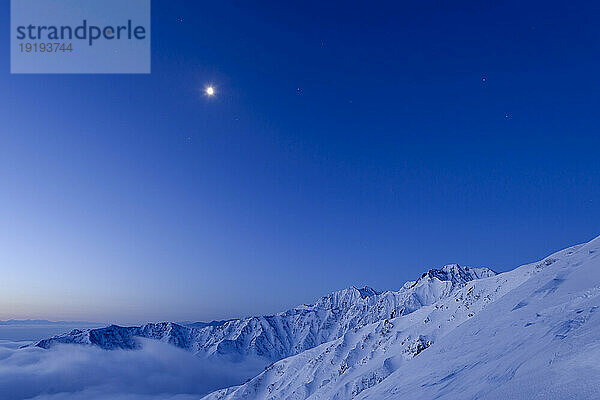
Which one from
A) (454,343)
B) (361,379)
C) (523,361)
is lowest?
(361,379)

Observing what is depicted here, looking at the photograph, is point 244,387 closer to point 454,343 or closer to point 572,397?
point 454,343

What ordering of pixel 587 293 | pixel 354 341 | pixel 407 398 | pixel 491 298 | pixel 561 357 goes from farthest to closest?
1. pixel 354 341
2. pixel 491 298
3. pixel 587 293
4. pixel 407 398
5. pixel 561 357

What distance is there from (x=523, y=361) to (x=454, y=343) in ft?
18.4

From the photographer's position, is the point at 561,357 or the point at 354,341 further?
the point at 354,341

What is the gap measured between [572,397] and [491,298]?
34914 millimetres

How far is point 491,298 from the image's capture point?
115 ft

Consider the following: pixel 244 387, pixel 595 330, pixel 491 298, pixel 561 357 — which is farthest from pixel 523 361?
pixel 244 387

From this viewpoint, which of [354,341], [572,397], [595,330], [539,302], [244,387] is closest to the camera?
[572,397]

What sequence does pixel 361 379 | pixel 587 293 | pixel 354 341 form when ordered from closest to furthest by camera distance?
pixel 587 293 < pixel 361 379 < pixel 354 341

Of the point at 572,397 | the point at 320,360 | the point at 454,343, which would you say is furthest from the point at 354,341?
the point at 572,397

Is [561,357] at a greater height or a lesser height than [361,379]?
greater

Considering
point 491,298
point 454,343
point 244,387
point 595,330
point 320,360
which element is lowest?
point 244,387

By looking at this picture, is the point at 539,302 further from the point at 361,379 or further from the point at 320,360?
the point at 320,360

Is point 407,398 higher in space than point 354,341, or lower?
higher
